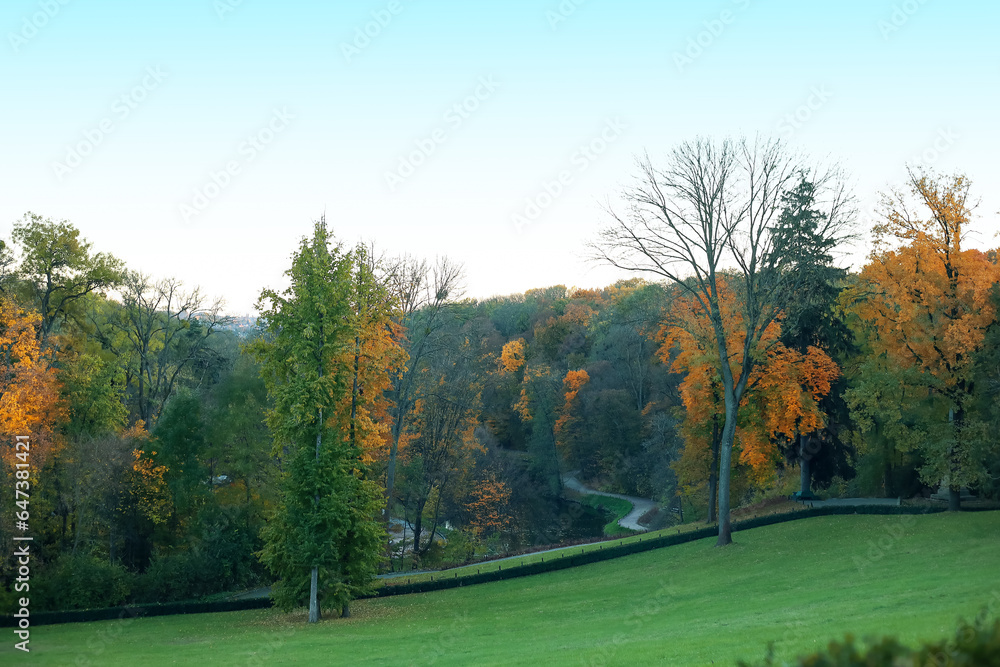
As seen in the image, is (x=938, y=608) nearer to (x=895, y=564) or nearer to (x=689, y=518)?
(x=895, y=564)

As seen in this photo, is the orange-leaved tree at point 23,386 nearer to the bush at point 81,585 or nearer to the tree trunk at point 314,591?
the bush at point 81,585

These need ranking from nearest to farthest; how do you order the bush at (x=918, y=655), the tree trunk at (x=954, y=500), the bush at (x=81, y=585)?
the bush at (x=918, y=655)
the tree trunk at (x=954, y=500)
the bush at (x=81, y=585)

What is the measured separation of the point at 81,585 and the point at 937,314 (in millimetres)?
37109

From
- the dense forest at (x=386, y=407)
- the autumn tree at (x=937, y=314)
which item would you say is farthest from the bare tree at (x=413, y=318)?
the autumn tree at (x=937, y=314)

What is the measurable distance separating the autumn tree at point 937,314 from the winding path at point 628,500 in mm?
27594

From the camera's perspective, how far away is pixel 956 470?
26.8 metres

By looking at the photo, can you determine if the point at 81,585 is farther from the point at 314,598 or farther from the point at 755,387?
the point at 755,387

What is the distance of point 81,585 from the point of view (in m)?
31.1

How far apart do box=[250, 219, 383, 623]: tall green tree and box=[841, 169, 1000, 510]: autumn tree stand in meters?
21.3

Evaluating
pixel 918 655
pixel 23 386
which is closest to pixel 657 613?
pixel 918 655

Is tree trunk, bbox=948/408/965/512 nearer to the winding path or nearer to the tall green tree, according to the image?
the tall green tree

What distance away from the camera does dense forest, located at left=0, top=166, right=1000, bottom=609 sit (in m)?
26.7

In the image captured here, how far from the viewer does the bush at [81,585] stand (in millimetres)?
30844

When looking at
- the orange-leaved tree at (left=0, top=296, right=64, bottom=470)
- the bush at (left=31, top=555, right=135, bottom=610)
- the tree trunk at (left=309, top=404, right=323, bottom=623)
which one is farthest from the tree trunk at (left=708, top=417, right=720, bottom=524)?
the orange-leaved tree at (left=0, top=296, right=64, bottom=470)
